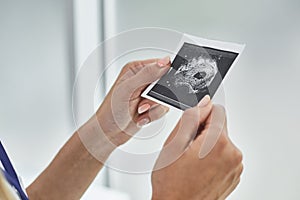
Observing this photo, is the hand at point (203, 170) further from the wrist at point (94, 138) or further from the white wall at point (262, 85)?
the white wall at point (262, 85)

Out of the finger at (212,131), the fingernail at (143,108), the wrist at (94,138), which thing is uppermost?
the finger at (212,131)

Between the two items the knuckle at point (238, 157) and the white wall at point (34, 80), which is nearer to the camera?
the knuckle at point (238, 157)

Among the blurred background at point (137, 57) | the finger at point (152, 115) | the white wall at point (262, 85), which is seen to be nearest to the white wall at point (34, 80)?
the blurred background at point (137, 57)

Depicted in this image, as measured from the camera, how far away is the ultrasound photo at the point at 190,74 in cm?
73

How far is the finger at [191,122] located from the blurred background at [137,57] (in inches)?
7.4

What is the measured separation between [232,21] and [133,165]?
409 mm

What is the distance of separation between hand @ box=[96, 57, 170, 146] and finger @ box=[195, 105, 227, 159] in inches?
5.6

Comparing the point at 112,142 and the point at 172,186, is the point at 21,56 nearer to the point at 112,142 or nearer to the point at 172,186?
the point at 112,142

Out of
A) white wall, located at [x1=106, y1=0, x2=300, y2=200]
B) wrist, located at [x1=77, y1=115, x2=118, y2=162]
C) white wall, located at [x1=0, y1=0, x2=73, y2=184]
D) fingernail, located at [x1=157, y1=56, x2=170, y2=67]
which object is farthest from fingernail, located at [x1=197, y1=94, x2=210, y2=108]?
white wall, located at [x1=0, y1=0, x2=73, y2=184]

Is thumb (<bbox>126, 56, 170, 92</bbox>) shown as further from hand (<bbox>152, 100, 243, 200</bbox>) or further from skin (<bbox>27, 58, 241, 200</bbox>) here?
hand (<bbox>152, 100, 243, 200</bbox>)

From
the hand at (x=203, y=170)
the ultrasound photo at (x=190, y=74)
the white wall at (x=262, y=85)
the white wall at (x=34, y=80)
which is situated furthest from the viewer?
the white wall at (x=34, y=80)

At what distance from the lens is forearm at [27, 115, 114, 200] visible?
77cm

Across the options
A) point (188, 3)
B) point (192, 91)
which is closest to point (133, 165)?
point (192, 91)

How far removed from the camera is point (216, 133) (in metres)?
0.61
